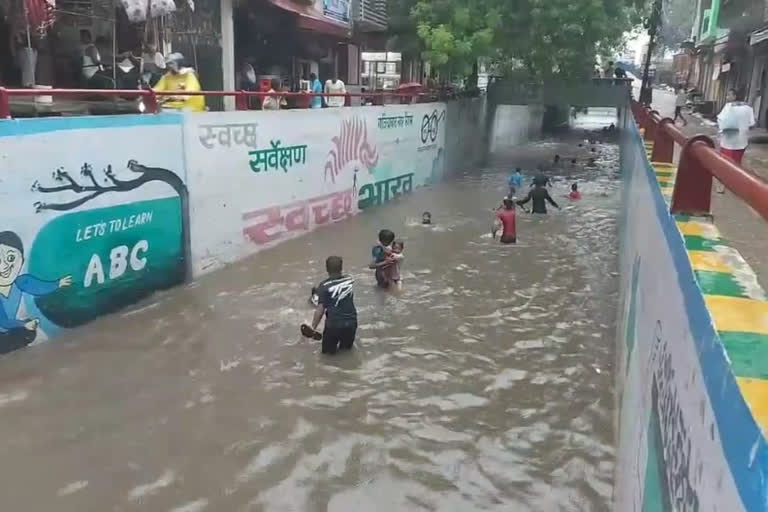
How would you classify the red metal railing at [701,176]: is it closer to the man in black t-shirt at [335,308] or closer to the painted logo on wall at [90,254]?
the man in black t-shirt at [335,308]

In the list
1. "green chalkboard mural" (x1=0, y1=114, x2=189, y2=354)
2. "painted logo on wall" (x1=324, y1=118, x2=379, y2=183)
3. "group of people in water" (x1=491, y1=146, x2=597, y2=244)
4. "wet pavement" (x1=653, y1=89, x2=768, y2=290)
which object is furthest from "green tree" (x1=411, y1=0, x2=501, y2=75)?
"green chalkboard mural" (x1=0, y1=114, x2=189, y2=354)

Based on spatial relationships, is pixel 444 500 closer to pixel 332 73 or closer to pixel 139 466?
pixel 139 466

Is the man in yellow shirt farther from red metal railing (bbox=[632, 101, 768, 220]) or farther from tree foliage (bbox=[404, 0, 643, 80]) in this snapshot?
tree foliage (bbox=[404, 0, 643, 80])

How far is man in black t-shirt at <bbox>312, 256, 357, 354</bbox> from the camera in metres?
7.21

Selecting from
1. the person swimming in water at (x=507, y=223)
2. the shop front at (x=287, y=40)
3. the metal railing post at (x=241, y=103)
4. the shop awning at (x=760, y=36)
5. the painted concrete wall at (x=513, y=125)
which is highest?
the shop awning at (x=760, y=36)

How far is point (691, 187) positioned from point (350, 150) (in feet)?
40.0

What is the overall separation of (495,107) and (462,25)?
9752 millimetres

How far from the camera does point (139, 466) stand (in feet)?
17.5

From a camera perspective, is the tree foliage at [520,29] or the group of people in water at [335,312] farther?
the tree foliage at [520,29]

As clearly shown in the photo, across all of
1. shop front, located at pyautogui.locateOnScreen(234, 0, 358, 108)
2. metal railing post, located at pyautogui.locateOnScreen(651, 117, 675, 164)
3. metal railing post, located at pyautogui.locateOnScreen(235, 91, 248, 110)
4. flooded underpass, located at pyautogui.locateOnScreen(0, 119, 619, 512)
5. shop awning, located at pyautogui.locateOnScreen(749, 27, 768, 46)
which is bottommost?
flooded underpass, located at pyautogui.locateOnScreen(0, 119, 619, 512)

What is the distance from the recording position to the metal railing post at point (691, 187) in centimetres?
331

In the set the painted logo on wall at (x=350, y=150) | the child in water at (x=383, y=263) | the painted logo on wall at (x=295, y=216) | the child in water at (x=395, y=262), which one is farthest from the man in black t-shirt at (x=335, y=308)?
the painted logo on wall at (x=350, y=150)

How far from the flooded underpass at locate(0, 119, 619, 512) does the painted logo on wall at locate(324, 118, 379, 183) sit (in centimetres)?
405

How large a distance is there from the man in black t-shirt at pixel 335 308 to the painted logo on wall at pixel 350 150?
7059 millimetres
